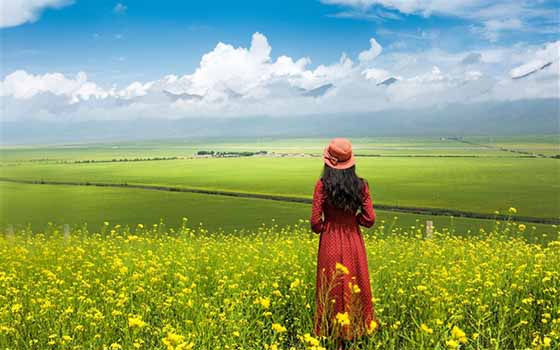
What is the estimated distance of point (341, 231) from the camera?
262 inches

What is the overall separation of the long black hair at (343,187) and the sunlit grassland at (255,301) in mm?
1054

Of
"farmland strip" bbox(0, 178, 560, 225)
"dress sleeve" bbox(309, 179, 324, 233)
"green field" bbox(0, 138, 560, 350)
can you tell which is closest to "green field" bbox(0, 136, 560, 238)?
"farmland strip" bbox(0, 178, 560, 225)

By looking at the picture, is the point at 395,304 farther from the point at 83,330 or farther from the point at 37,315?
the point at 37,315

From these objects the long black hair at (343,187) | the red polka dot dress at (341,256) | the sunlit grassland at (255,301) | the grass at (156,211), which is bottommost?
the grass at (156,211)

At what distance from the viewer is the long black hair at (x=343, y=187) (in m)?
6.46

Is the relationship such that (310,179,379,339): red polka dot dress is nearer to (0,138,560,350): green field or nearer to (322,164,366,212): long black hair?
(322,164,366,212): long black hair

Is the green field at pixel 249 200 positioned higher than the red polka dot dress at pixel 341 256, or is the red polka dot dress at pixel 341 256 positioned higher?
the red polka dot dress at pixel 341 256

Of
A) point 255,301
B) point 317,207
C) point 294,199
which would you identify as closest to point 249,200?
point 294,199

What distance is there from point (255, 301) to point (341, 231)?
1.62m

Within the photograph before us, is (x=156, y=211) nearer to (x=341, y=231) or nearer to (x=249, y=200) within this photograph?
(x=249, y=200)

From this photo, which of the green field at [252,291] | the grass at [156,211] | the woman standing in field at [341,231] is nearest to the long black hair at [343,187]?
the woman standing in field at [341,231]

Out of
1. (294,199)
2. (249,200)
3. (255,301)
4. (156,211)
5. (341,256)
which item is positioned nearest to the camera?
(255,301)

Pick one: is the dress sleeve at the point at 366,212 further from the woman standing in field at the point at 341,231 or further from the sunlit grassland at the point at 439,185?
the sunlit grassland at the point at 439,185

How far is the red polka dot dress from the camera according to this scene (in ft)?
21.3
